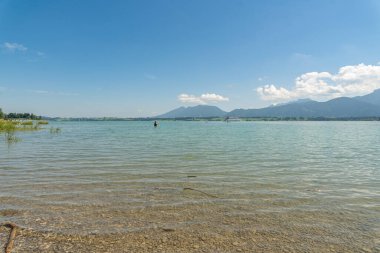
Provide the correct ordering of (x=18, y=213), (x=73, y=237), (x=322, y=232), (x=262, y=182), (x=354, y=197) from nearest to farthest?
1. (x=73, y=237)
2. (x=322, y=232)
3. (x=18, y=213)
4. (x=354, y=197)
5. (x=262, y=182)

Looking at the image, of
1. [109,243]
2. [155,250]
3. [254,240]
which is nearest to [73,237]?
[109,243]

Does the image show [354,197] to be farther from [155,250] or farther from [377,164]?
[377,164]

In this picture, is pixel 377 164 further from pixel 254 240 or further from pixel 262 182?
pixel 254 240

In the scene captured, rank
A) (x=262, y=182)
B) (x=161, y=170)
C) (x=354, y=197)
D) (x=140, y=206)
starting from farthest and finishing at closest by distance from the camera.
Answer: (x=161, y=170)
(x=262, y=182)
(x=354, y=197)
(x=140, y=206)

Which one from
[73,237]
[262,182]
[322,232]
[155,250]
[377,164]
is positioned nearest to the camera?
[155,250]

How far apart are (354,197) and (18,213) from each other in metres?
15.5

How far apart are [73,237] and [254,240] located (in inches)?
231

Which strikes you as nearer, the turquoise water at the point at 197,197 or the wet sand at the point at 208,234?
the wet sand at the point at 208,234

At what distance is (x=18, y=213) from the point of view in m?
10.9

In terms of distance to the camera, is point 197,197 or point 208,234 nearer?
point 208,234

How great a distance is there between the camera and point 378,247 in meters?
8.34

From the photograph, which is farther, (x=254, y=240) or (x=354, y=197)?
(x=354, y=197)

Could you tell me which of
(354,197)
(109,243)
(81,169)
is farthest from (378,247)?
(81,169)

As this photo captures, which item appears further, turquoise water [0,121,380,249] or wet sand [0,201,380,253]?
turquoise water [0,121,380,249]
